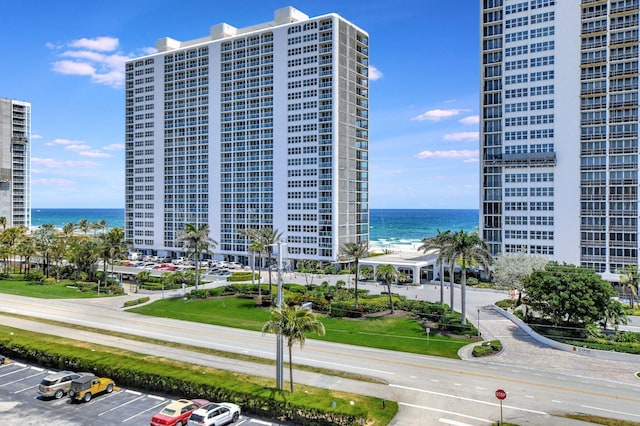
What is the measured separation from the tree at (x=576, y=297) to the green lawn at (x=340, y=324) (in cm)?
1039

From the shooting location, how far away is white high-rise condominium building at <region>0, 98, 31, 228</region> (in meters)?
167

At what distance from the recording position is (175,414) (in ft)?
107

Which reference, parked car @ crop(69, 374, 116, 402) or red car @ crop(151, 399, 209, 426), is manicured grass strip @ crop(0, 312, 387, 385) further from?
red car @ crop(151, 399, 209, 426)

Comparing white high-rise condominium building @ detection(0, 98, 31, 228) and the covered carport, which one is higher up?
white high-rise condominium building @ detection(0, 98, 31, 228)

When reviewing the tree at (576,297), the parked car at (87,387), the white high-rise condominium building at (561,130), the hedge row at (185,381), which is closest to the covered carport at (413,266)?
the white high-rise condominium building at (561,130)

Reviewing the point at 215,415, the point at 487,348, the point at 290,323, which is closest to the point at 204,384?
the point at 215,415

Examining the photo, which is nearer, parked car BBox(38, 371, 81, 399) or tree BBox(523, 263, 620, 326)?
parked car BBox(38, 371, 81, 399)

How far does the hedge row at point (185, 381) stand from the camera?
107 feet

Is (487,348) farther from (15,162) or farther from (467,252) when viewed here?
(15,162)

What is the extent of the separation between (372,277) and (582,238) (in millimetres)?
37540

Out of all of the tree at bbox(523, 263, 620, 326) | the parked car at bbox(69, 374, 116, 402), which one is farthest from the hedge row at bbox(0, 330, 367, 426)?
the tree at bbox(523, 263, 620, 326)

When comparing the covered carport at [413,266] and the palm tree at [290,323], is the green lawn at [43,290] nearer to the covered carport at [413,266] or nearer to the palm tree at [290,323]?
the covered carport at [413,266]

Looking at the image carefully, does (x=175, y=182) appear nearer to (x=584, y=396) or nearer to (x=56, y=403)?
(x=56, y=403)

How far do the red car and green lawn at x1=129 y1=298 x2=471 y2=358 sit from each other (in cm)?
2344
